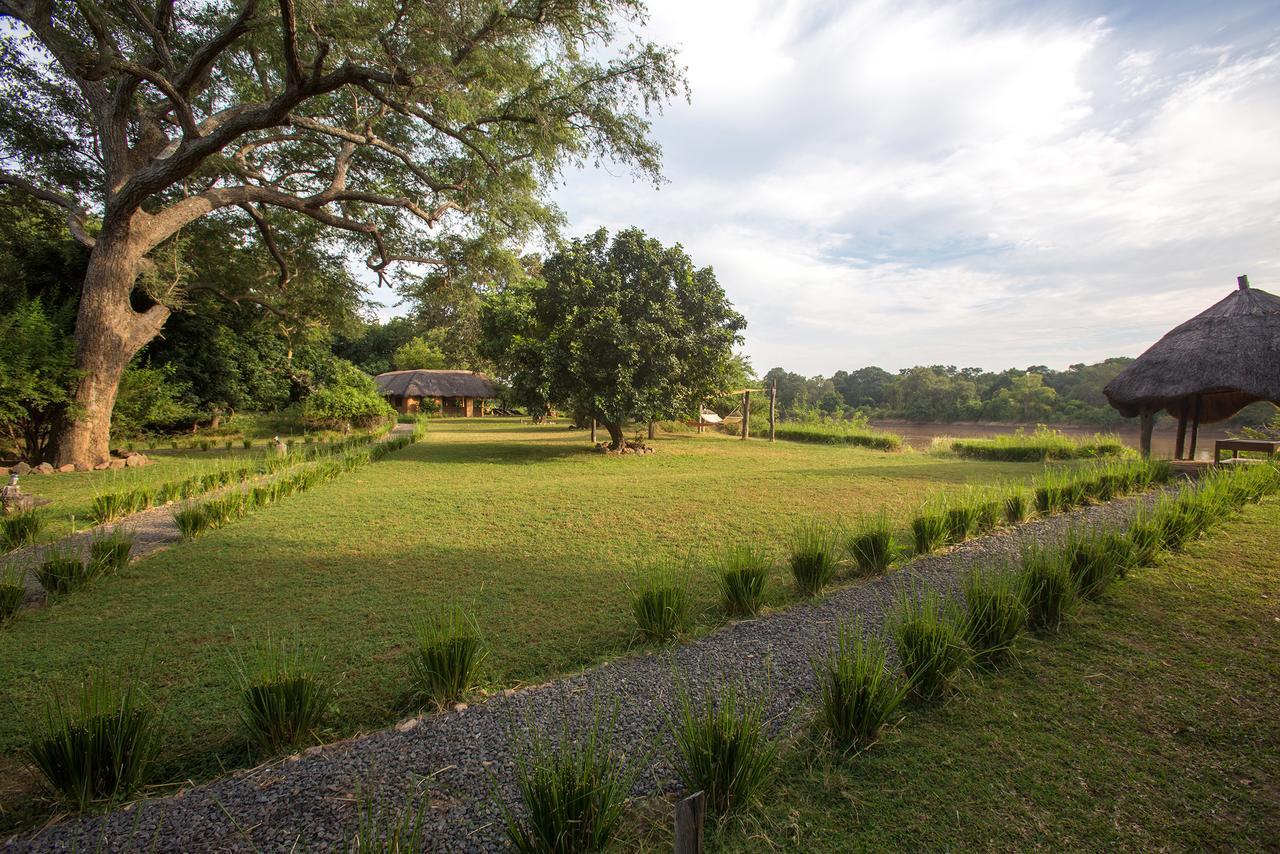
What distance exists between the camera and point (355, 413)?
16.6 metres

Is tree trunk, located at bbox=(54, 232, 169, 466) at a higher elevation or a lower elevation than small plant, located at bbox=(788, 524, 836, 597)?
higher

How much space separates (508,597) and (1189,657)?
3.60 metres

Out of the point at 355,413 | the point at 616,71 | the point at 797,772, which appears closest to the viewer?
the point at 797,772

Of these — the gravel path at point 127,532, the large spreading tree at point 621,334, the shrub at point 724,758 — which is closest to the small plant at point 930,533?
the shrub at point 724,758

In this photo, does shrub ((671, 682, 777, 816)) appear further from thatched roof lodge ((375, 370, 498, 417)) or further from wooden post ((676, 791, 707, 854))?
thatched roof lodge ((375, 370, 498, 417))

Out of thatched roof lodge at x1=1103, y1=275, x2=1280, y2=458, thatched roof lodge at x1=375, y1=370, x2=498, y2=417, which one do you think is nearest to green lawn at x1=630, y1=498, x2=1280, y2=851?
thatched roof lodge at x1=1103, y1=275, x2=1280, y2=458

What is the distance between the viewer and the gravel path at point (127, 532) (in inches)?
150

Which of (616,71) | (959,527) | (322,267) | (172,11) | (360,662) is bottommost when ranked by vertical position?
(360,662)

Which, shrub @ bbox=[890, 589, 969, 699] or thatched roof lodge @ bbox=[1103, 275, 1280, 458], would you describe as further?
thatched roof lodge @ bbox=[1103, 275, 1280, 458]

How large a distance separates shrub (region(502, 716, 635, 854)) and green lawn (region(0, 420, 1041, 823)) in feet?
3.35

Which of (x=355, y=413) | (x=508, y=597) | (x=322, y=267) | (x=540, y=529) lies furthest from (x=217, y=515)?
(x=355, y=413)

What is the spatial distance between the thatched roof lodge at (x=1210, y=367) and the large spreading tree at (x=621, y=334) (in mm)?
7030

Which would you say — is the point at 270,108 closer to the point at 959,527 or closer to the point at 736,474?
the point at 736,474

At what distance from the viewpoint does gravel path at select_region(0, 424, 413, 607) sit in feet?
12.5
